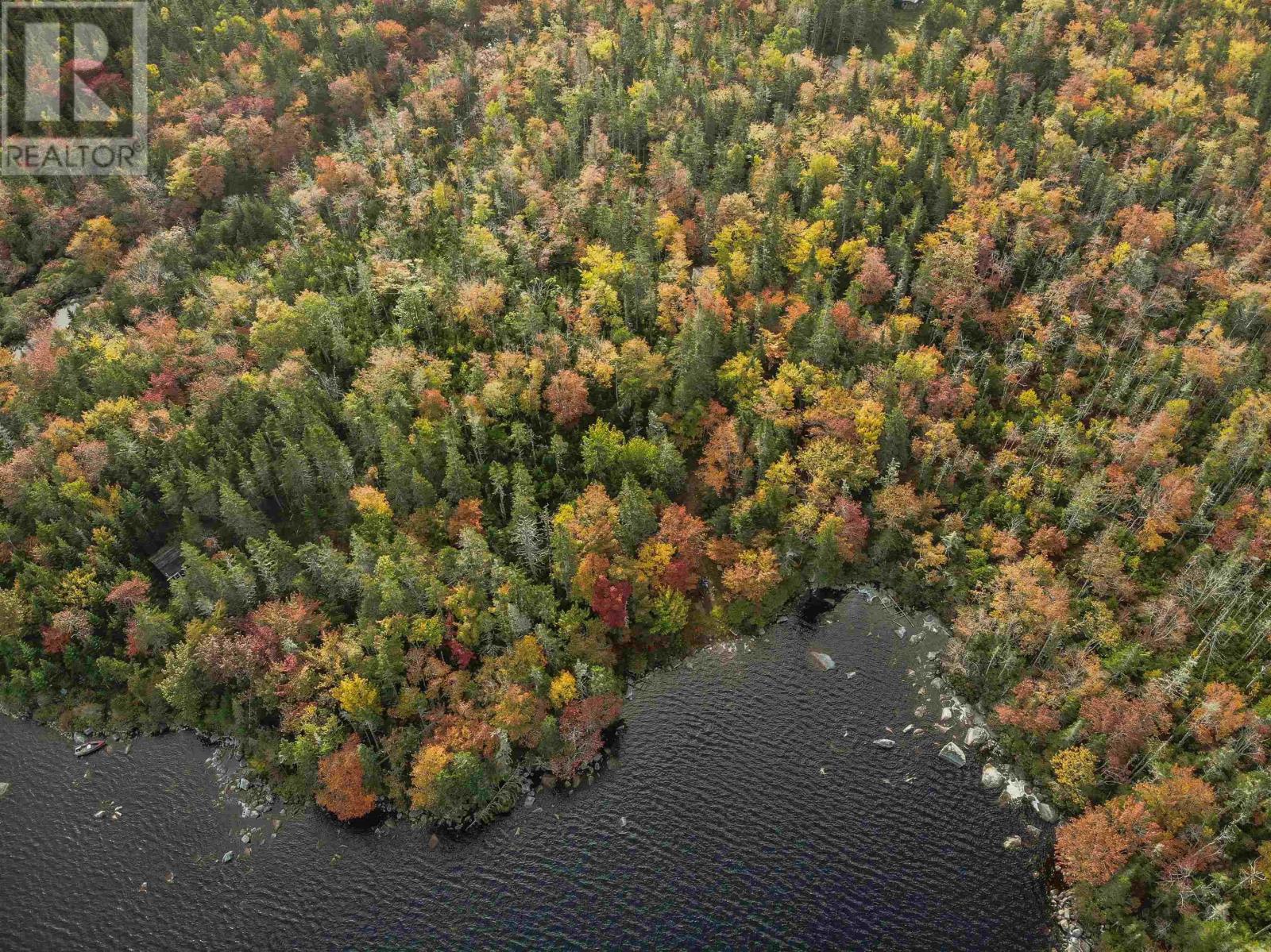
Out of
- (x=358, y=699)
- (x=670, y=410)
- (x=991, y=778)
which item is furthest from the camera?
(x=670, y=410)

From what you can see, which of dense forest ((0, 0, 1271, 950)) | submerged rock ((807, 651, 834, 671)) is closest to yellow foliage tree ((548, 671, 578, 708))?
dense forest ((0, 0, 1271, 950))

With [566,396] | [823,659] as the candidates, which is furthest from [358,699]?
[823,659]

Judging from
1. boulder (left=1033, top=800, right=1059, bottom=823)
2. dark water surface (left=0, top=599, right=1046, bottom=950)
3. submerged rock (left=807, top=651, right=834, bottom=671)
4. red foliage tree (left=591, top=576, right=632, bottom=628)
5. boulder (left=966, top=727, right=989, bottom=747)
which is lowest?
dark water surface (left=0, top=599, right=1046, bottom=950)

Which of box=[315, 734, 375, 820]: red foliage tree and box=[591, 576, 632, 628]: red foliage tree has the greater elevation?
box=[591, 576, 632, 628]: red foliage tree

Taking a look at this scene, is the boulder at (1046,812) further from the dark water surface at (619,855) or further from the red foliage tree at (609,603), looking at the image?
the red foliage tree at (609,603)

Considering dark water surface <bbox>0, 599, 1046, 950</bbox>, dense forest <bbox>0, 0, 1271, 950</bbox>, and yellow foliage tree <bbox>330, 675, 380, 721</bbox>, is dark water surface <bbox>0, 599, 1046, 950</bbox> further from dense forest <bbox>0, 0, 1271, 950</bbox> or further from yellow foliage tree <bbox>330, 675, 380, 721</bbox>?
yellow foliage tree <bbox>330, 675, 380, 721</bbox>

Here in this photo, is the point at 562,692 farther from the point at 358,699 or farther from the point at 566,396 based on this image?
the point at 566,396
